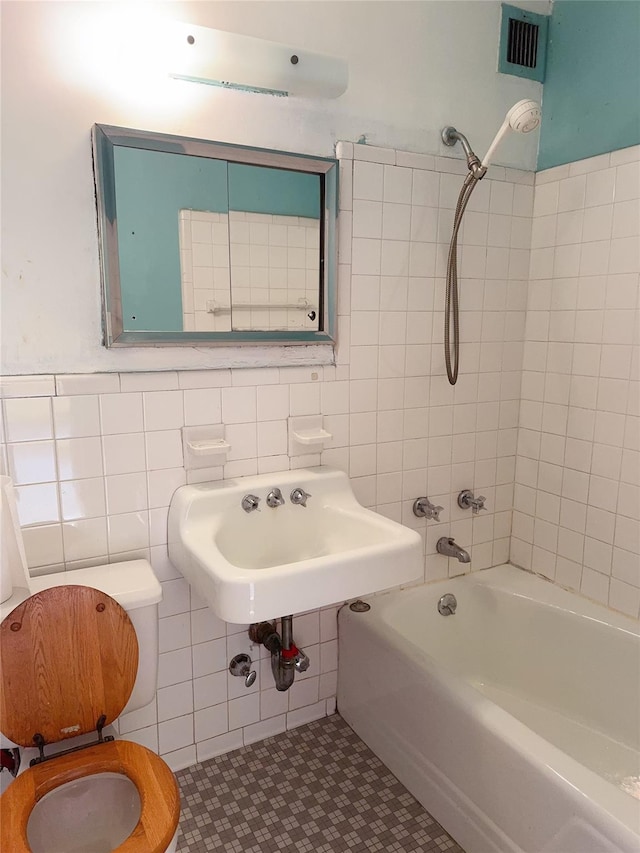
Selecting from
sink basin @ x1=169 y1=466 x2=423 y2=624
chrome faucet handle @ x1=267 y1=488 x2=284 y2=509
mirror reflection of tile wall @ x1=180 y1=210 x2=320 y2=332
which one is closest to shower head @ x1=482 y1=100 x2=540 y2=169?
mirror reflection of tile wall @ x1=180 y1=210 x2=320 y2=332

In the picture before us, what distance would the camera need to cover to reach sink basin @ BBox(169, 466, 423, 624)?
132cm

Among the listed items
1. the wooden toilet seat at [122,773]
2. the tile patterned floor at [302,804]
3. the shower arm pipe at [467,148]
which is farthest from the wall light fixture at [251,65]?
the tile patterned floor at [302,804]

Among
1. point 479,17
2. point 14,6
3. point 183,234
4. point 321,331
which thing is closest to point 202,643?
point 321,331

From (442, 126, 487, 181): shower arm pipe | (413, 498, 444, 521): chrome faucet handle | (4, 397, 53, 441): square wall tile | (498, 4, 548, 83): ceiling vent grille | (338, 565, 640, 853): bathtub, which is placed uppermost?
(498, 4, 548, 83): ceiling vent grille

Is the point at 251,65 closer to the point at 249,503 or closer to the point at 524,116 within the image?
the point at 524,116

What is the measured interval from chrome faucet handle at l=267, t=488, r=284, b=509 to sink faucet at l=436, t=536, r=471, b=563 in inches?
28.2

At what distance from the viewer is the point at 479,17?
1916mm

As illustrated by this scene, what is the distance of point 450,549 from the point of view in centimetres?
214

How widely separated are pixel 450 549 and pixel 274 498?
0.75m

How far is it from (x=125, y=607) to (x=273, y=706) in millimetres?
798

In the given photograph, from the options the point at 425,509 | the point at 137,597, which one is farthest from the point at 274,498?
the point at 425,509

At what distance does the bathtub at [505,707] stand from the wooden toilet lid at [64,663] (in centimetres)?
81

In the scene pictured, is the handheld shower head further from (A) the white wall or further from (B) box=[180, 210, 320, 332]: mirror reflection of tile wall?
(B) box=[180, 210, 320, 332]: mirror reflection of tile wall

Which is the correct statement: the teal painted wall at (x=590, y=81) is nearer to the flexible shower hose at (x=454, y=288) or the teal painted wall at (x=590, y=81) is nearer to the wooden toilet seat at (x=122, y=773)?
the flexible shower hose at (x=454, y=288)
